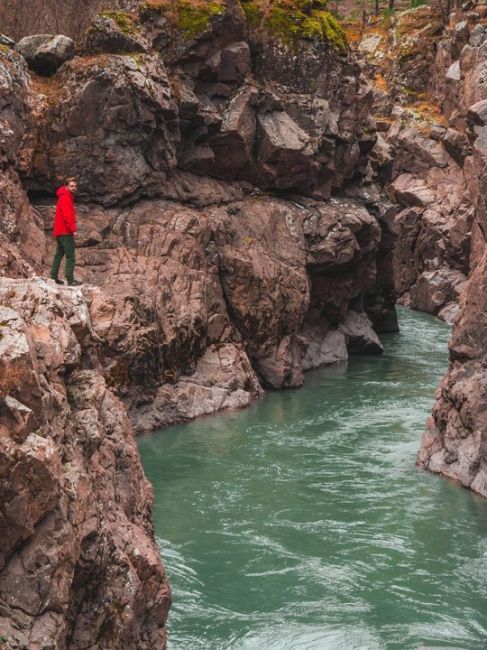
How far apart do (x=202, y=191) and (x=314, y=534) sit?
17047 millimetres

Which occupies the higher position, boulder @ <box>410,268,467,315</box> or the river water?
boulder @ <box>410,268,467,315</box>

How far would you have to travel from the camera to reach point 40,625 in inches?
270

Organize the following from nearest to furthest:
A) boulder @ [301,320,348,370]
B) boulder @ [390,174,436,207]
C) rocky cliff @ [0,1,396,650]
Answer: rocky cliff @ [0,1,396,650], boulder @ [301,320,348,370], boulder @ [390,174,436,207]

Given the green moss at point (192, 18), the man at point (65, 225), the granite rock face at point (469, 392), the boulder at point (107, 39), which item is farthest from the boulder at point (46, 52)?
the granite rock face at point (469, 392)

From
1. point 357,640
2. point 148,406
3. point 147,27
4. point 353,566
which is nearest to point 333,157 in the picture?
point 147,27

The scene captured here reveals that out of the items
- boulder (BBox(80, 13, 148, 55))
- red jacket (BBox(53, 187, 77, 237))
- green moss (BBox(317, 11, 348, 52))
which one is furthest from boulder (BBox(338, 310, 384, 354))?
red jacket (BBox(53, 187, 77, 237))

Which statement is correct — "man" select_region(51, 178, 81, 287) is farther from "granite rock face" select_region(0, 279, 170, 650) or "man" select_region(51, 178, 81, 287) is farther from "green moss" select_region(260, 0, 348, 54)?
"green moss" select_region(260, 0, 348, 54)

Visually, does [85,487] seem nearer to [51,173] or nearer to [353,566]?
[353,566]

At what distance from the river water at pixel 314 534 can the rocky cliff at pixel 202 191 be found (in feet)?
9.92

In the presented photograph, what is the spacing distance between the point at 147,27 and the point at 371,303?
18531 millimetres

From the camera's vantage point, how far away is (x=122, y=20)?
94.8 feet

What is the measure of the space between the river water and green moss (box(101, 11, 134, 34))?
511 inches

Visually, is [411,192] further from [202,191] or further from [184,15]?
[184,15]

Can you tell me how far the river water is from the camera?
41.5ft
